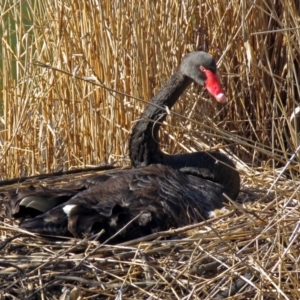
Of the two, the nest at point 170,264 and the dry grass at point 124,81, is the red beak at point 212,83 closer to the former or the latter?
the dry grass at point 124,81

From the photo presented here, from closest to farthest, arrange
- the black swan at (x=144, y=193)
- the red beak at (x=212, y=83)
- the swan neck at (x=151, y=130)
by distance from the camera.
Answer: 1. the black swan at (x=144, y=193)
2. the red beak at (x=212, y=83)
3. the swan neck at (x=151, y=130)

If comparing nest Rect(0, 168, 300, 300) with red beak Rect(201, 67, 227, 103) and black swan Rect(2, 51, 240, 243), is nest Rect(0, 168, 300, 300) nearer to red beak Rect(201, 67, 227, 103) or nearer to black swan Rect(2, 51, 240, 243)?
black swan Rect(2, 51, 240, 243)

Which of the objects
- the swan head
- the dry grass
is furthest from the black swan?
the dry grass

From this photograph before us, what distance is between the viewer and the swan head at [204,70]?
4105 mm

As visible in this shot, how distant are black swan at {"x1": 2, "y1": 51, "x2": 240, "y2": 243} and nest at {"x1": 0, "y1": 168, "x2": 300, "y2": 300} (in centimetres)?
9

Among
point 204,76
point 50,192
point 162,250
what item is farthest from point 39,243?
point 204,76

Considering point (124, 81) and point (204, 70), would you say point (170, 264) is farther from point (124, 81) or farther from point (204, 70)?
point (124, 81)

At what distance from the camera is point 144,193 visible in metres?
3.70

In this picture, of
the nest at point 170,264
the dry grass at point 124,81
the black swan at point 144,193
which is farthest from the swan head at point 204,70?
the nest at point 170,264

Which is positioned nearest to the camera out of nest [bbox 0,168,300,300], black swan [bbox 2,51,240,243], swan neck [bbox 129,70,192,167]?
nest [bbox 0,168,300,300]

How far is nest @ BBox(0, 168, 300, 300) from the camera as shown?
294cm

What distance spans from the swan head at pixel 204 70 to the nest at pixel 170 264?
0.84 m

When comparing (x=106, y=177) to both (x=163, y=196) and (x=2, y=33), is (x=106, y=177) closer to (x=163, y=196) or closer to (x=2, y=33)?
(x=163, y=196)

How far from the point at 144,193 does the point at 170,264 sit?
1.84 ft
